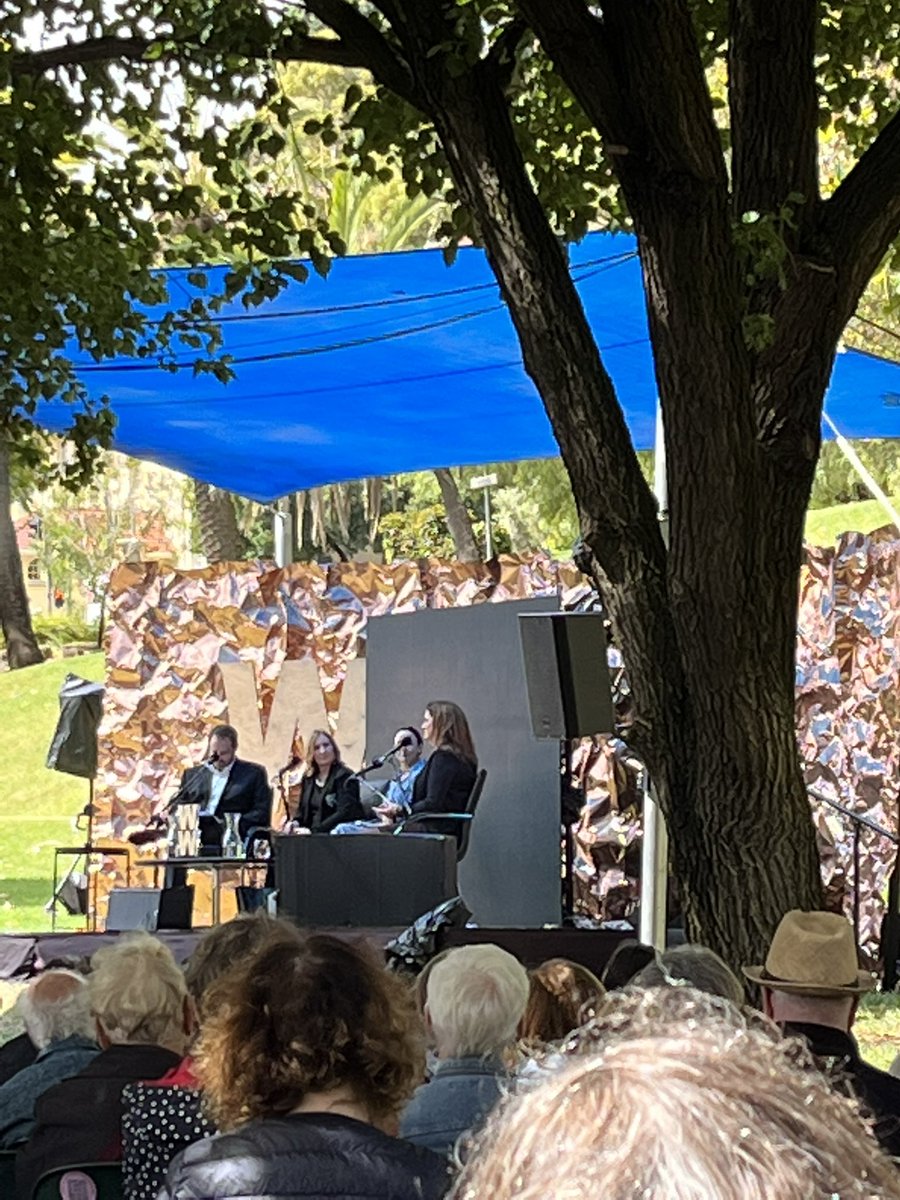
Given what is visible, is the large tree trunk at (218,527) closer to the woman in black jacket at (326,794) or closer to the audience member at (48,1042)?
the woman in black jacket at (326,794)

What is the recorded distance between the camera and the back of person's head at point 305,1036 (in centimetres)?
264

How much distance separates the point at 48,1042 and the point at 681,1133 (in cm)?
352

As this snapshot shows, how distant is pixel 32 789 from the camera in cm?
2520

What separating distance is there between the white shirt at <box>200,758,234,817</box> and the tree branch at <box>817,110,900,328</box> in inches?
298

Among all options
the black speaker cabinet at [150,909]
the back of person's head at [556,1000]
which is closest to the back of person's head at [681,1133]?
the back of person's head at [556,1000]

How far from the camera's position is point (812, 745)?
40.0ft

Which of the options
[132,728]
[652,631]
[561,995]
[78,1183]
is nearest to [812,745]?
[132,728]

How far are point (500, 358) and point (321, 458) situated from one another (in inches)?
126

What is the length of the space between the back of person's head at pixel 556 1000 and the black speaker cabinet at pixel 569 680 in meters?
4.51

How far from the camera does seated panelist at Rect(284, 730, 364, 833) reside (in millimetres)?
11688

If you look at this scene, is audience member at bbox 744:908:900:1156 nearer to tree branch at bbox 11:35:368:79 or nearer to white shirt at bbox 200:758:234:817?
tree branch at bbox 11:35:368:79

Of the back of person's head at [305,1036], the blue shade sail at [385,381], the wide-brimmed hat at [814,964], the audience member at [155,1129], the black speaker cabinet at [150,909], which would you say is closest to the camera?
the back of person's head at [305,1036]

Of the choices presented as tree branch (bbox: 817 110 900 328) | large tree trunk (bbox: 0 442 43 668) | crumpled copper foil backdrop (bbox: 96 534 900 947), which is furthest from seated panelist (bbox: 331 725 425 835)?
large tree trunk (bbox: 0 442 43 668)

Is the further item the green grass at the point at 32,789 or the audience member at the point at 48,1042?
the green grass at the point at 32,789
